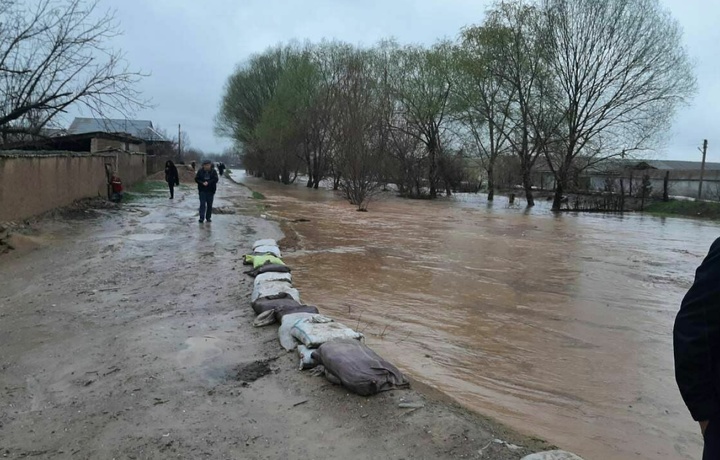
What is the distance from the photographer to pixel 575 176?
32.6m

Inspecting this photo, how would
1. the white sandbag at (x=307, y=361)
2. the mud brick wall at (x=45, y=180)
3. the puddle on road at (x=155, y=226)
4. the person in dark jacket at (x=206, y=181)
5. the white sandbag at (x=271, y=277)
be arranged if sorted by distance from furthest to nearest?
the person in dark jacket at (x=206, y=181) → the puddle on road at (x=155, y=226) → the mud brick wall at (x=45, y=180) → the white sandbag at (x=271, y=277) → the white sandbag at (x=307, y=361)

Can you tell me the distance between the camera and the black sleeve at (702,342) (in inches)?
68.1

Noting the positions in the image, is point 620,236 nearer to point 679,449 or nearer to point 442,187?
point 679,449

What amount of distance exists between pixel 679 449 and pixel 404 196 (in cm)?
3486

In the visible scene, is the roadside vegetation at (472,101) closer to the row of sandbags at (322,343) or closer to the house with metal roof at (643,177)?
the house with metal roof at (643,177)

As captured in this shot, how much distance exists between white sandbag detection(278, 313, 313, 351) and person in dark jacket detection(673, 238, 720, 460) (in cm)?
330

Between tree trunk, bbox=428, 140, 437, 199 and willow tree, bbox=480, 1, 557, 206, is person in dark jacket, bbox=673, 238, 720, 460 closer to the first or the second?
willow tree, bbox=480, 1, 557, 206

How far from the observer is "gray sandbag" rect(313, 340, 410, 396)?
3.65 meters

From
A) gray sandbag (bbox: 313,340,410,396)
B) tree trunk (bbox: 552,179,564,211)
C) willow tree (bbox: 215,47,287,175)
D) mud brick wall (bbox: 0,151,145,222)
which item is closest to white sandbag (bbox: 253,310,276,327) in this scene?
gray sandbag (bbox: 313,340,410,396)

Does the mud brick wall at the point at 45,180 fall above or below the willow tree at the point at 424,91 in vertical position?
below

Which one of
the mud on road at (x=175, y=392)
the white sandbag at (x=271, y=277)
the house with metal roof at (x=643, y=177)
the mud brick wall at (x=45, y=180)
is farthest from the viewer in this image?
the house with metal roof at (x=643, y=177)

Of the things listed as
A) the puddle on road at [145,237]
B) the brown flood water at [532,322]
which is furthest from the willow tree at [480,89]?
the puddle on road at [145,237]

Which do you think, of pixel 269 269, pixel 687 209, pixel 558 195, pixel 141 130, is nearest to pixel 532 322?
pixel 269 269

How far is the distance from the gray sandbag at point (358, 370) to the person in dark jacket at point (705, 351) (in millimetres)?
2172
